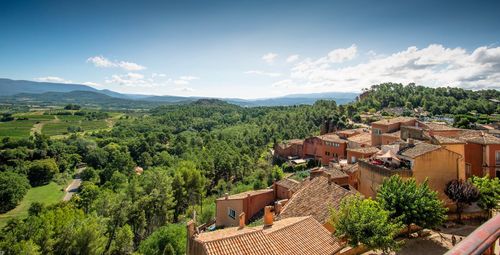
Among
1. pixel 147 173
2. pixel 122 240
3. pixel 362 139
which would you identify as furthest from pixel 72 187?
pixel 362 139

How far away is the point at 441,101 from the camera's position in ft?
305

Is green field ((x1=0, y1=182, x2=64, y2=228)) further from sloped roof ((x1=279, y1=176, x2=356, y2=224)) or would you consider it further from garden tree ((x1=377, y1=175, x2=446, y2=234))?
garden tree ((x1=377, y1=175, x2=446, y2=234))

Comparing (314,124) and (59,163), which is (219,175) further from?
(59,163)

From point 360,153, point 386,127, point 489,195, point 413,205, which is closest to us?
point 413,205

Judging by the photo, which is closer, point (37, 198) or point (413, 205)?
point (413, 205)

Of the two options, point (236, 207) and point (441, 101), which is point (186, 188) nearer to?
point (236, 207)

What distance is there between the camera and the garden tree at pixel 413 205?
17.0 meters

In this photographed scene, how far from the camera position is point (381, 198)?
18078 mm

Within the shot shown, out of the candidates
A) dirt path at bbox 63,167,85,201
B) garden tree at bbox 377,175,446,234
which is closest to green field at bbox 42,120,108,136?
dirt path at bbox 63,167,85,201

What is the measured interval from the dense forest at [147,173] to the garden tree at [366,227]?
18481 millimetres

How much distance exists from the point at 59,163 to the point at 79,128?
49.8 metres

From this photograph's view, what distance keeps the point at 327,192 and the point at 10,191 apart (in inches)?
2513

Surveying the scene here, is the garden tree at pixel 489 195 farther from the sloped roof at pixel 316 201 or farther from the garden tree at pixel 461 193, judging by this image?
the sloped roof at pixel 316 201

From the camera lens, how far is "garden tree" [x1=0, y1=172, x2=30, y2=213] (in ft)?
194
